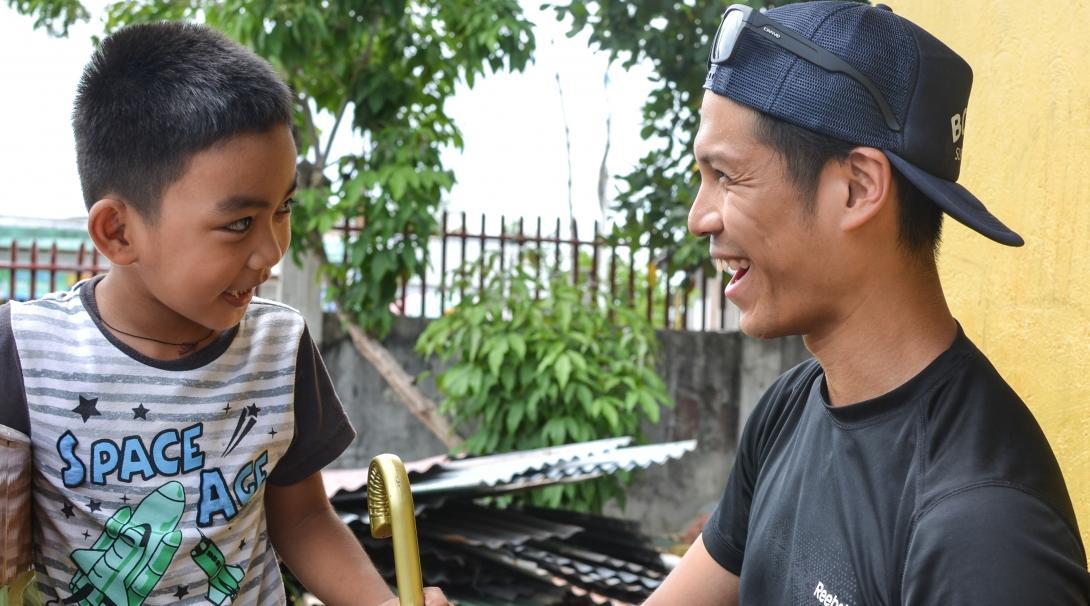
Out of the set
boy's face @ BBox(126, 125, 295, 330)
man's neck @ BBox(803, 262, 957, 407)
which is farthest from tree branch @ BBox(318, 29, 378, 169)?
man's neck @ BBox(803, 262, 957, 407)

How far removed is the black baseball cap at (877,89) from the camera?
4.47ft

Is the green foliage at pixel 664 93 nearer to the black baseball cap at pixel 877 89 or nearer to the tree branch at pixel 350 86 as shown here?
the tree branch at pixel 350 86

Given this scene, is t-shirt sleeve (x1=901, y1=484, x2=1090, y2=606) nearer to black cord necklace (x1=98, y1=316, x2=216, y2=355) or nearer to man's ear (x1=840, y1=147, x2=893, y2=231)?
man's ear (x1=840, y1=147, x2=893, y2=231)

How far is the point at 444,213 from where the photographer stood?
7.20 metres

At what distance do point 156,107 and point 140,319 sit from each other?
1.04 feet

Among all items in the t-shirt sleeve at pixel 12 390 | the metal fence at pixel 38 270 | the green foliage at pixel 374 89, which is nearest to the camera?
the t-shirt sleeve at pixel 12 390

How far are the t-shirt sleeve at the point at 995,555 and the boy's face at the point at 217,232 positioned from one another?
0.96m

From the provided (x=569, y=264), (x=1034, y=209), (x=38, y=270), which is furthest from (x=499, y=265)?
(x=1034, y=209)

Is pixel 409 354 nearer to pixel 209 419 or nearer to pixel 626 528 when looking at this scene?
pixel 626 528

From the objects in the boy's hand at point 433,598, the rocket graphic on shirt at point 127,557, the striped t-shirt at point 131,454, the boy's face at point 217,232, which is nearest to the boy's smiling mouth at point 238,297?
the boy's face at point 217,232

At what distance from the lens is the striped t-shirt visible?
156 centimetres

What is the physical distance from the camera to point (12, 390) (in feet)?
5.10

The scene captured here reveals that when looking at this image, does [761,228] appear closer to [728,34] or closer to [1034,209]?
[728,34]

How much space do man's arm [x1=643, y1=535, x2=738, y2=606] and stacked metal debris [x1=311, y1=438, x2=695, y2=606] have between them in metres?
1.14
